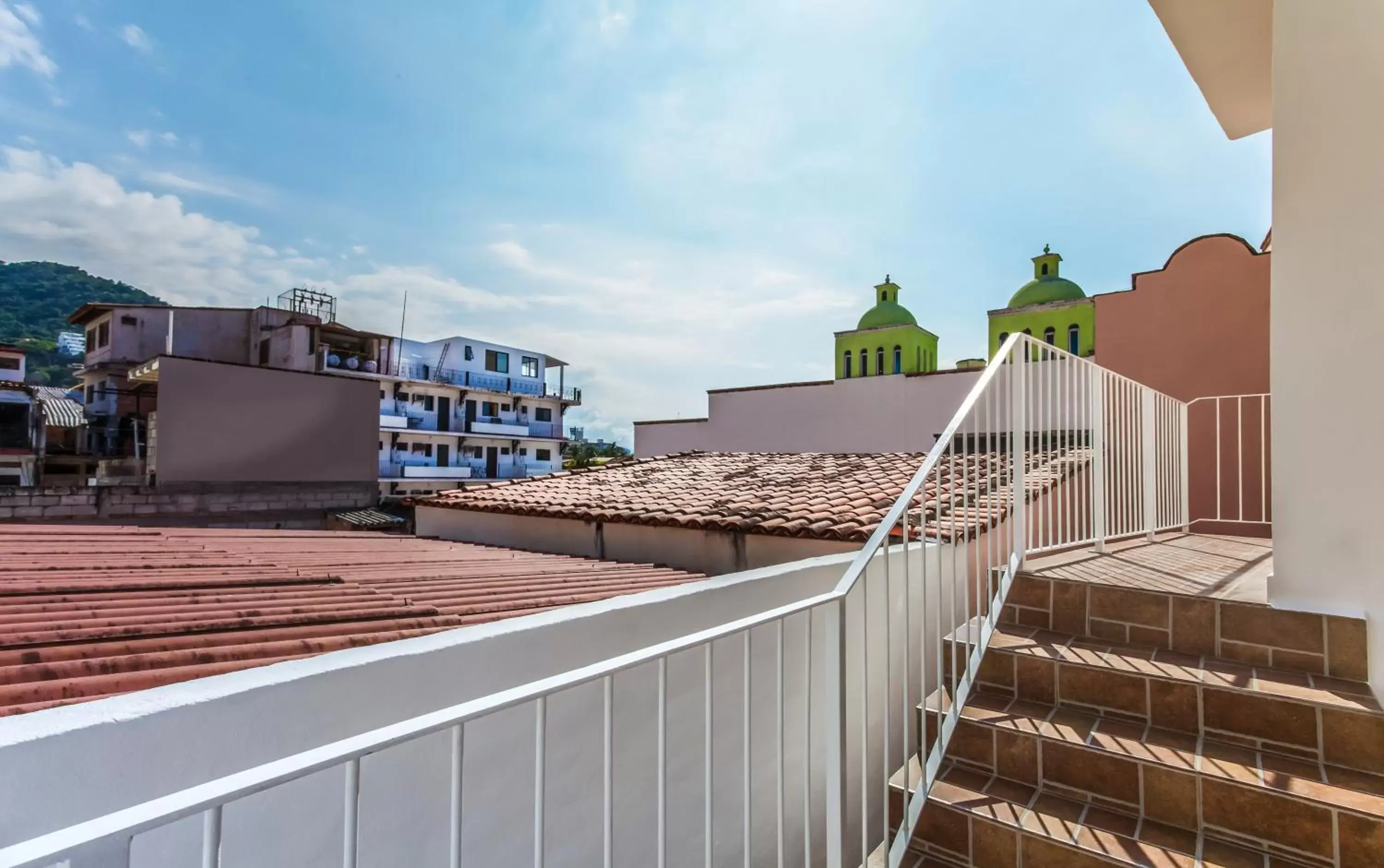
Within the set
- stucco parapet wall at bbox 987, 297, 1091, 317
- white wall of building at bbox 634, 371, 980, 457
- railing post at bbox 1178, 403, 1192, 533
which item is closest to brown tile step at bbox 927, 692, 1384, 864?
railing post at bbox 1178, 403, 1192, 533

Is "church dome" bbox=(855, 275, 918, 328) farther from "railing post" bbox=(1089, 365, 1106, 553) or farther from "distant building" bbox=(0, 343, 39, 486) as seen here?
"distant building" bbox=(0, 343, 39, 486)

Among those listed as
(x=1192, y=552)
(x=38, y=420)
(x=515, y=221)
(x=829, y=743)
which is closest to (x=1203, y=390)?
(x=1192, y=552)

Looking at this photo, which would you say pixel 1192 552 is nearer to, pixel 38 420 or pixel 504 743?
pixel 504 743

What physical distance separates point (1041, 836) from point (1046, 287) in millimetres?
24773

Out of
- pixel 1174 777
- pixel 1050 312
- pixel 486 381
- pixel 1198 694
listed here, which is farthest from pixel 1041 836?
pixel 486 381

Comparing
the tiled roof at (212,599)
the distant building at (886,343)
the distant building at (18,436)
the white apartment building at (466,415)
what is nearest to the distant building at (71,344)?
the distant building at (18,436)

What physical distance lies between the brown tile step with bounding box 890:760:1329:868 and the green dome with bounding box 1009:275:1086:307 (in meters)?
23.8

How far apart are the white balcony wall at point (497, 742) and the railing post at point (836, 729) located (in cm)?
10

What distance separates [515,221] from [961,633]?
60.7ft

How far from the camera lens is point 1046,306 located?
22203 millimetres

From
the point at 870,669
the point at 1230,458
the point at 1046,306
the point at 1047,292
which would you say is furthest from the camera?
the point at 1047,292

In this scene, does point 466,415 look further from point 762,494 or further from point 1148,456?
point 1148,456

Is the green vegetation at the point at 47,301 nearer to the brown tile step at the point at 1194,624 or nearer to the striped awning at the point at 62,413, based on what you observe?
the striped awning at the point at 62,413

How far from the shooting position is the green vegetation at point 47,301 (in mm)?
38875
